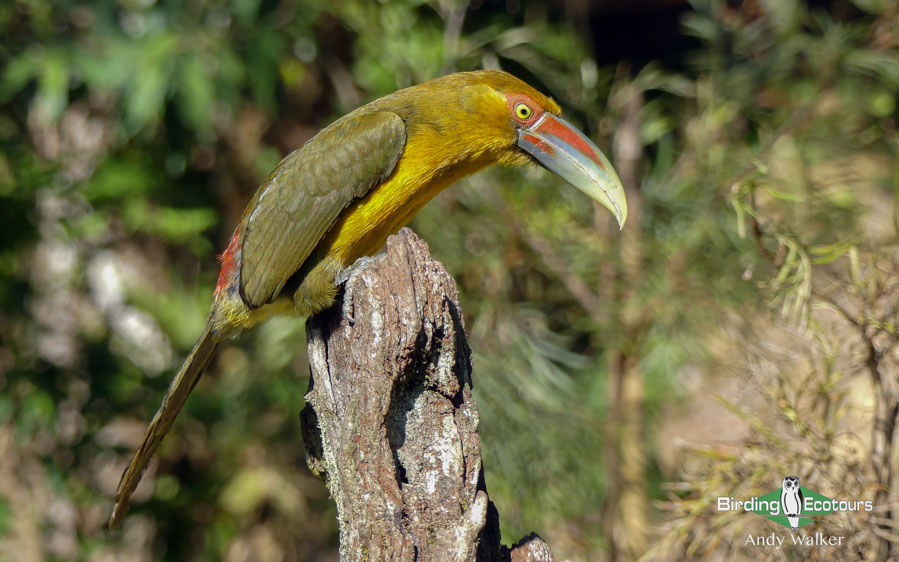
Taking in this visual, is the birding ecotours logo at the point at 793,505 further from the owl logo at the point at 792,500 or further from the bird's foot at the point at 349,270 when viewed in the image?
the bird's foot at the point at 349,270

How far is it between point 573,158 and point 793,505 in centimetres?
129

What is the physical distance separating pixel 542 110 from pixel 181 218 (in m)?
2.45

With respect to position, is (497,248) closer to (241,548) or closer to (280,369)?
(280,369)

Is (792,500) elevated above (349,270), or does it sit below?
below

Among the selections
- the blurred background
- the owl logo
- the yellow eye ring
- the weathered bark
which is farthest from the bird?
the blurred background

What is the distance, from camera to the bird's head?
3.08 m

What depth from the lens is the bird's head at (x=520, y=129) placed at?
308 centimetres

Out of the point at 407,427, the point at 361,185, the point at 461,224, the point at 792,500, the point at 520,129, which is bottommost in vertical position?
the point at 461,224

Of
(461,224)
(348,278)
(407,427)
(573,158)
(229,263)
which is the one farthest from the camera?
(461,224)

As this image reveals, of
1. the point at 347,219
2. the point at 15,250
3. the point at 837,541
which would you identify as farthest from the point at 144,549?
the point at 837,541

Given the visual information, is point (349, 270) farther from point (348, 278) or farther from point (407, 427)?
point (407, 427)

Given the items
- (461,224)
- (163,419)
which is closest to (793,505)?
(163,419)

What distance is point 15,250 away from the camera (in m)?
4.74

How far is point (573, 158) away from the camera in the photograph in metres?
3.12
